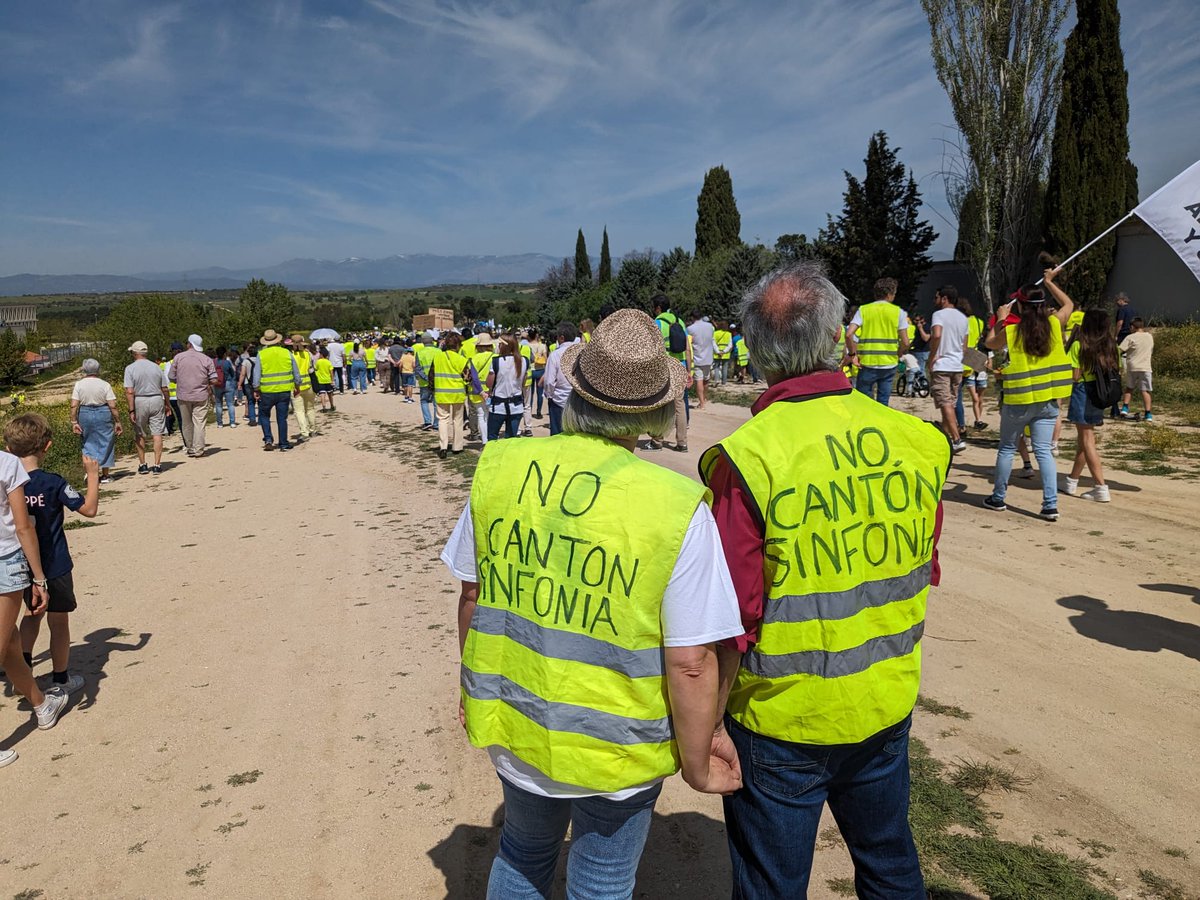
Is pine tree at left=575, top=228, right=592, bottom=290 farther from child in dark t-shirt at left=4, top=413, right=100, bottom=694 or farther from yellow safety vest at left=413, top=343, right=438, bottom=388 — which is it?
child in dark t-shirt at left=4, top=413, right=100, bottom=694

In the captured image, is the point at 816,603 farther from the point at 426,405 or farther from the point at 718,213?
the point at 718,213

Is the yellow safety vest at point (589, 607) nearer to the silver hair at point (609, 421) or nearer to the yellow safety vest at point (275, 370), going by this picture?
the silver hair at point (609, 421)

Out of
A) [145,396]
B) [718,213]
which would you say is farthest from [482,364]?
[718,213]

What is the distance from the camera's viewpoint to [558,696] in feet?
5.81

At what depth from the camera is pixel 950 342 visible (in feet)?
29.3

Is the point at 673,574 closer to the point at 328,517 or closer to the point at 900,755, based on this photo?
the point at 900,755

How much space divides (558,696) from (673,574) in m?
0.40

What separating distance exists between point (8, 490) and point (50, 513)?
45 cm

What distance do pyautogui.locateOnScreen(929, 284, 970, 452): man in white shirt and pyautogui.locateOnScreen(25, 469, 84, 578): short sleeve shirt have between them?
8363mm

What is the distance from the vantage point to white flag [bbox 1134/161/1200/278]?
3.96 metres

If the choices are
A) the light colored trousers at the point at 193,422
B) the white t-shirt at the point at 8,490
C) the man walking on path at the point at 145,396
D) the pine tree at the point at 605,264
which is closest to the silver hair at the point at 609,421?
the white t-shirt at the point at 8,490

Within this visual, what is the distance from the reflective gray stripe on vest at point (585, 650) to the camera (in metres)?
1.74

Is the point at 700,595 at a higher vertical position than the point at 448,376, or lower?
higher

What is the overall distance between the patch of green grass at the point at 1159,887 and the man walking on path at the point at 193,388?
43.5 ft
